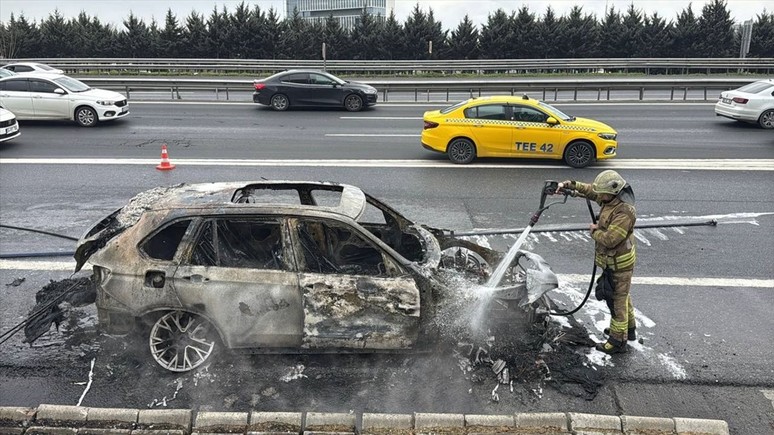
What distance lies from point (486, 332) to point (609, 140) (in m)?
9.21

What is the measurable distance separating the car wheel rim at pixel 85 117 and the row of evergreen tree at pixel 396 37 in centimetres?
2360

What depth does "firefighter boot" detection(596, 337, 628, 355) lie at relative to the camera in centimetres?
552

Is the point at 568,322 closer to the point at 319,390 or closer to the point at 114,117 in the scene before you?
the point at 319,390

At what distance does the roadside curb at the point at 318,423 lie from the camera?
4.40 m

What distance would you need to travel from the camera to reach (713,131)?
707 inches

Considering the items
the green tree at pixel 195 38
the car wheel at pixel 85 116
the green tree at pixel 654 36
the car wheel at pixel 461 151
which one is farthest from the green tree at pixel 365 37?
the car wheel at pixel 461 151

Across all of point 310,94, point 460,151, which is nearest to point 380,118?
point 310,94

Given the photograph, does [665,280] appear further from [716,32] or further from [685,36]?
Result: [716,32]

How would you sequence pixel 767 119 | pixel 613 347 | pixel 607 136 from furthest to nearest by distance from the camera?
1. pixel 767 119
2. pixel 607 136
3. pixel 613 347

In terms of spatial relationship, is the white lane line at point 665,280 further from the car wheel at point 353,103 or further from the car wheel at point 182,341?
the car wheel at point 353,103

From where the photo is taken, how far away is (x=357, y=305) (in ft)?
16.5

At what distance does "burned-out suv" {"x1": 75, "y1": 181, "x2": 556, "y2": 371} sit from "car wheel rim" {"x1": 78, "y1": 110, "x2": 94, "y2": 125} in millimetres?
14669

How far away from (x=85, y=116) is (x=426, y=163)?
36.2 feet

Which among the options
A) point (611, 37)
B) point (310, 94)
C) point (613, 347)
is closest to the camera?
point (613, 347)
